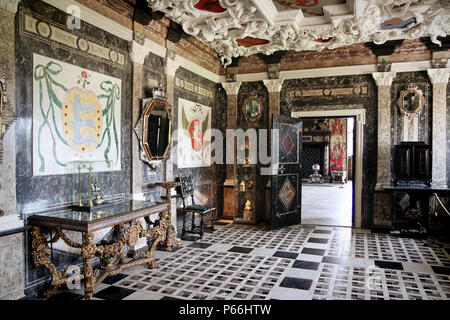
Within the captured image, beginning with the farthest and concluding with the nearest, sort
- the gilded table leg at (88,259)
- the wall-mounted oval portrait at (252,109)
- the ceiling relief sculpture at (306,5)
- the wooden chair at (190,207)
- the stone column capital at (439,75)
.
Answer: the wall-mounted oval portrait at (252,109) → the stone column capital at (439,75) → the wooden chair at (190,207) → the ceiling relief sculpture at (306,5) → the gilded table leg at (88,259)

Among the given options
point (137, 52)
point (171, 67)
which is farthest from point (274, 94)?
point (137, 52)

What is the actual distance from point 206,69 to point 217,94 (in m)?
0.83

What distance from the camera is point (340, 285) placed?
13.9ft

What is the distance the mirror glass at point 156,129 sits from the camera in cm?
567

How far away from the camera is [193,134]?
742cm

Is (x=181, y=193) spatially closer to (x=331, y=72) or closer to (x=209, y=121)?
(x=209, y=121)

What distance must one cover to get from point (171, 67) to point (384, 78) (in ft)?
15.3

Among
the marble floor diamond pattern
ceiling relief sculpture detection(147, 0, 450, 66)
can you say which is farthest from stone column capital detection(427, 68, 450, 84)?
the marble floor diamond pattern

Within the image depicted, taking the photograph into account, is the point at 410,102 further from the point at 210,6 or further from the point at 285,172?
the point at 210,6

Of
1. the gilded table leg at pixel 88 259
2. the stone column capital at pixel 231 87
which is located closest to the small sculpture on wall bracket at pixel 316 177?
the stone column capital at pixel 231 87

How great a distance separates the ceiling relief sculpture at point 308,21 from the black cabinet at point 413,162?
Result: 2.14m

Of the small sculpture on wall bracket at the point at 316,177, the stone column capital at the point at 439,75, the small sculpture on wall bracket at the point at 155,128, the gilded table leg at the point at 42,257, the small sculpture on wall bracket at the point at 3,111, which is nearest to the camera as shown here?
the small sculpture on wall bracket at the point at 3,111

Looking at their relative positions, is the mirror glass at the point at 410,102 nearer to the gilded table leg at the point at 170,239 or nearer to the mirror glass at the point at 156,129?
the mirror glass at the point at 156,129
